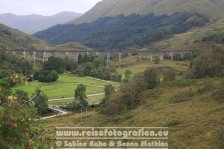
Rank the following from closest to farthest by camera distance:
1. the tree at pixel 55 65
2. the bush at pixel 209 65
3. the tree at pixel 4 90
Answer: the tree at pixel 4 90, the bush at pixel 209 65, the tree at pixel 55 65

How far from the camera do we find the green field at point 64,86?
111938mm

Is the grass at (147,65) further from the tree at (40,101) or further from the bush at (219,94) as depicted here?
the bush at (219,94)

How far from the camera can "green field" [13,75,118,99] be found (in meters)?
112

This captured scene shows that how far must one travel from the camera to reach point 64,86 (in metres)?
123

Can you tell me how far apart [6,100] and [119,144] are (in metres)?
39.4

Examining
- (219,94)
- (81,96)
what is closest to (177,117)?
(219,94)

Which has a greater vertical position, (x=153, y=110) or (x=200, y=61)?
(x=200, y=61)

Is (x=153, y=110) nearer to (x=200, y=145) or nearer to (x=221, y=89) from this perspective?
(x=221, y=89)

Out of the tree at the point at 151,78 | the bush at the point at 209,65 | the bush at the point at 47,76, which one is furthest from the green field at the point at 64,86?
the bush at the point at 209,65

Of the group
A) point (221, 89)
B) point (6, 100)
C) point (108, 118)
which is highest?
point (6, 100)

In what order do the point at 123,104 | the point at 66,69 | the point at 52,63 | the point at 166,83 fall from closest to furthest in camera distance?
the point at 123,104 → the point at 166,83 → the point at 52,63 → the point at 66,69

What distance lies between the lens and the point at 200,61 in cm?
10056

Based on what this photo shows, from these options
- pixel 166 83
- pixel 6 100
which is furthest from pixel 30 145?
pixel 166 83

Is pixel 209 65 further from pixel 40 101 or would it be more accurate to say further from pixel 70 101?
pixel 40 101
